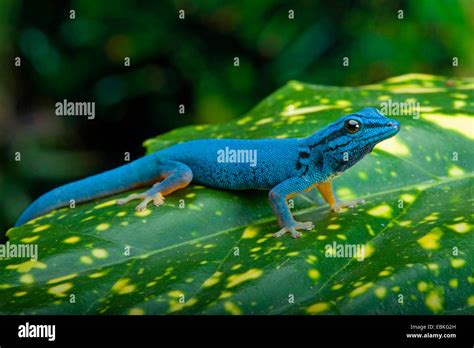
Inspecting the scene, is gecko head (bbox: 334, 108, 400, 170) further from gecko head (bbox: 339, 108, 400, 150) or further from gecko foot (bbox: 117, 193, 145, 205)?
gecko foot (bbox: 117, 193, 145, 205)

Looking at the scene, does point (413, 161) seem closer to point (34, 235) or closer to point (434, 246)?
point (434, 246)

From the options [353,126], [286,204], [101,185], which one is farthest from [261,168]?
[101,185]

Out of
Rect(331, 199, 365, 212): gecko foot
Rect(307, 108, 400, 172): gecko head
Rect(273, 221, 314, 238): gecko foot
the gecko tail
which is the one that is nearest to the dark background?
the gecko tail

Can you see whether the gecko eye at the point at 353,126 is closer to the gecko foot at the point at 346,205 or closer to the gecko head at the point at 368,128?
the gecko head at the point at 368,128

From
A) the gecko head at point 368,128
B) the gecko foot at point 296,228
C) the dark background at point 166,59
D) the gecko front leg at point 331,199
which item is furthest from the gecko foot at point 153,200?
the dark background at point 166,59

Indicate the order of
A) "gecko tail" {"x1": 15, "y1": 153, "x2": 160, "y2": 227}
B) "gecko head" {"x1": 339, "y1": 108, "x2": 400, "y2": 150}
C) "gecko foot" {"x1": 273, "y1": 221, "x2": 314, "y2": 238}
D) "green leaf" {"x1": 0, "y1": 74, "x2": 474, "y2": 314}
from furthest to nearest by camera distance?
"gecko tail" {"x1": 15, "y1": 153, "x2": 160, "y2": 227}, "gecko head" {"x1": 339, "y1": 108, "x2": 400, "y2": 150}, "gecko foot" {"x1": 273, "y1": 221, "x2": 314, "y2": 238}, "green leaf" {"x1": 0, "y1": 74, "x2": 474, "y2": 314}
